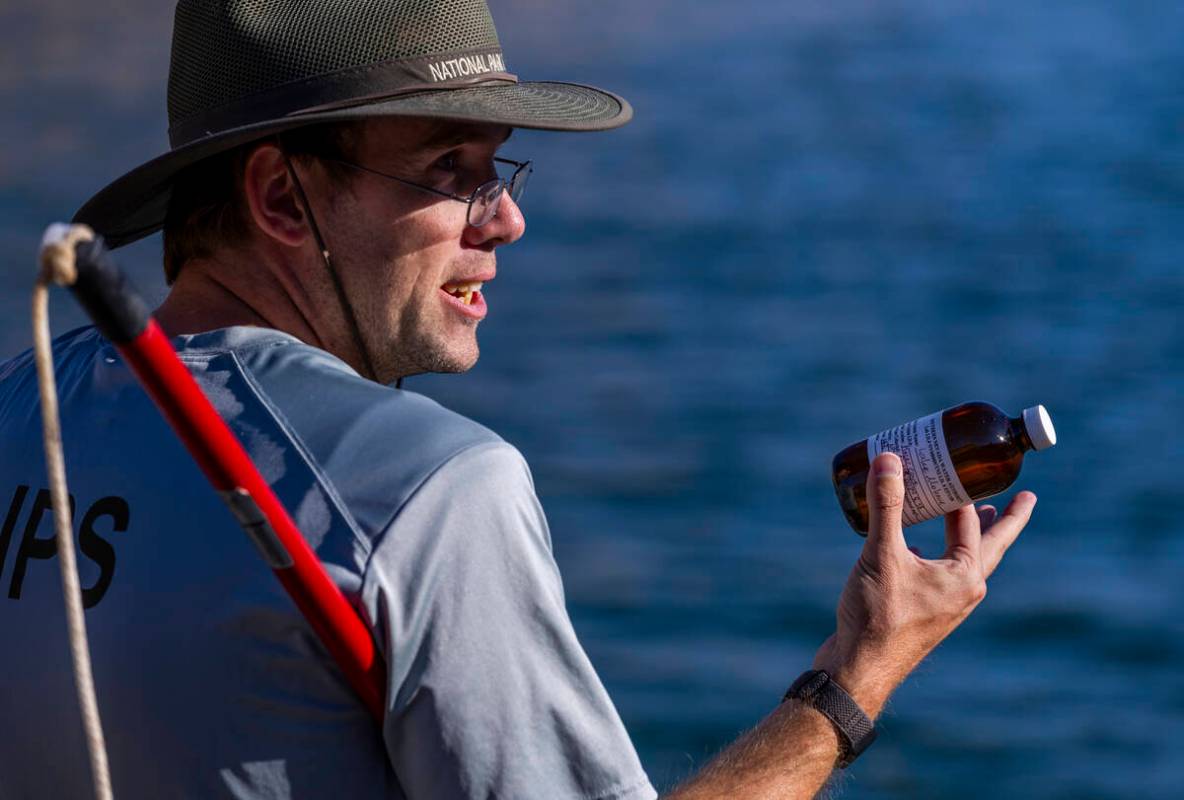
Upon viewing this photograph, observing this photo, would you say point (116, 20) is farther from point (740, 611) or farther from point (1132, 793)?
point (1132, 793)

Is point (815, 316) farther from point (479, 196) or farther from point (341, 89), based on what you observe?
point (341, 89)

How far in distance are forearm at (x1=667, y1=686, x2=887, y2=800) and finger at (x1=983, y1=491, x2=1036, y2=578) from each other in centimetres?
35

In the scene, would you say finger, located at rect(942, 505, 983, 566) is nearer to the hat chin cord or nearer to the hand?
the hand

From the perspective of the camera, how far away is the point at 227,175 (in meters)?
2.09

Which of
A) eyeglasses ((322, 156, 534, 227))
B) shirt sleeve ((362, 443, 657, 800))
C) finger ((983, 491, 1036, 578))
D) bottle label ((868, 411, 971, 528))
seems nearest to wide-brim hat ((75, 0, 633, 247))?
eyeglasses ((322, 156, 534, 227))

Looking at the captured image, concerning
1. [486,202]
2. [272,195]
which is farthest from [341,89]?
[486,202]

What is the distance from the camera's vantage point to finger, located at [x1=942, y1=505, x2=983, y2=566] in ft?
7.77

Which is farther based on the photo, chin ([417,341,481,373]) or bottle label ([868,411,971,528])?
bottle label ([868,411,971,528])

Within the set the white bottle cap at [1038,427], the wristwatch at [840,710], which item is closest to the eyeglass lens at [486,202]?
the wristwatch at [840,710]

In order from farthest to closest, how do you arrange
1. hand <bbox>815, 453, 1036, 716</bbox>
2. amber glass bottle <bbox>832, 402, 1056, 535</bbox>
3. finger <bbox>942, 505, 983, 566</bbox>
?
amber glass bottle <bbox>832, 402, 1056, 535</bbox> < finger <bbox>942, 505, 983, 566</bbox> < hand <bbox>815, 453, 1036, 716</bbox>

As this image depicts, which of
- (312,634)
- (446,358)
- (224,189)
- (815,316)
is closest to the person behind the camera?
(312,634)

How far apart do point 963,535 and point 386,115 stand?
3.13 ft

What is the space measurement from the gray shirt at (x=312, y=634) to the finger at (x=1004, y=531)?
87 centimetres

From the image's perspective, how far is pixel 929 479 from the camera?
2.40m
